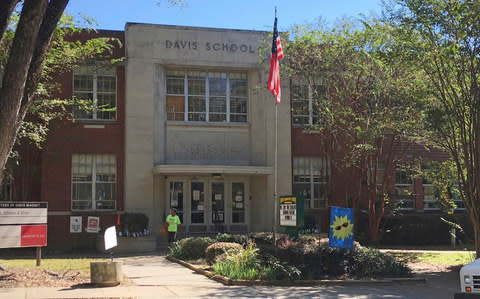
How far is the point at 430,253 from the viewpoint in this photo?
69.4ft

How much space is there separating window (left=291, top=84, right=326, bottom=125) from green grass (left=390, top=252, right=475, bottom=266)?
706cm

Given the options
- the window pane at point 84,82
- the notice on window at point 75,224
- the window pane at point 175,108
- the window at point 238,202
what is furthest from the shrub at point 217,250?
the window pane at point 84,82

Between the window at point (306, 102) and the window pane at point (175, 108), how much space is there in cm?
514

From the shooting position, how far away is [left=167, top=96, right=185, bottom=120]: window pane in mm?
25438

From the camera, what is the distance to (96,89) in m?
24.7

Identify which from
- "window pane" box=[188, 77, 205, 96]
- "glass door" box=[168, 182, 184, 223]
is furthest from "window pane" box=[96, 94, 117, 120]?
"glass door" box=[168, 182, 184, 223]

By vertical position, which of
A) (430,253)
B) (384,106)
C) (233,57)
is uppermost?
(233,57)

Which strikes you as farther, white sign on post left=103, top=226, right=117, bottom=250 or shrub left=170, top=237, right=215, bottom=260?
shrub left=170, top=237, right=215, bottom=260

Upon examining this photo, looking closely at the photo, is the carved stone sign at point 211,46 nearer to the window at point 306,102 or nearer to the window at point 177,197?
the window at point 306,102

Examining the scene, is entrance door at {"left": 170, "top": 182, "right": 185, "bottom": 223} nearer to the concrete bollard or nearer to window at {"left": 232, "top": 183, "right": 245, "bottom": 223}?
window at {"left": 232, "top": 183, "right": 245, "bottom": 223}

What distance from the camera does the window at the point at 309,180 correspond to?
2655 cm

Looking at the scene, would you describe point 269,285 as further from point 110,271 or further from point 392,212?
point 392,212

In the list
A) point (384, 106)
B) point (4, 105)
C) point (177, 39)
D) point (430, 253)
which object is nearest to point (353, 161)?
point (384, 106)

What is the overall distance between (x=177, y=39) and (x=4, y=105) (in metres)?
16.9
